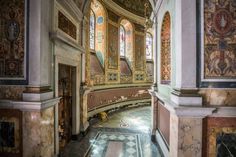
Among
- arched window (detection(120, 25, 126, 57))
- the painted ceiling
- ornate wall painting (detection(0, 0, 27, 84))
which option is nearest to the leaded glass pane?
the painted ceiling

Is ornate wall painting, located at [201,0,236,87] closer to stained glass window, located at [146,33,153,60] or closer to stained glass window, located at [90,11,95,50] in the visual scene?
stained glass window, located at [90,11,95,50]

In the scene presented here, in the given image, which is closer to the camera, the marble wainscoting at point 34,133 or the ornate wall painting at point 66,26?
the marble wainscoting at point 34,133

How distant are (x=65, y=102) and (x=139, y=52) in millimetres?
8307

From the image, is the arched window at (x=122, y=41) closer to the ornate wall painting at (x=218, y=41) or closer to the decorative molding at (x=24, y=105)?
the decorative molding at (x=24, y=105)

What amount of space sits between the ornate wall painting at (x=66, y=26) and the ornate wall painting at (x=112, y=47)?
4.53m

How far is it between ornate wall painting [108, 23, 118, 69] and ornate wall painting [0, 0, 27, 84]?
22.3 ft

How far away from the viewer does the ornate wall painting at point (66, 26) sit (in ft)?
15.6

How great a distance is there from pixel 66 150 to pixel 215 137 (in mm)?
3913

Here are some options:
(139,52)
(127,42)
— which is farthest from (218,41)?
(139,52)

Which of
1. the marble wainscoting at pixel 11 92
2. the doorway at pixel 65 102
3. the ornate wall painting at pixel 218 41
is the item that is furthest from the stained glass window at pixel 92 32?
the ornate wall painting at pixel 218 41

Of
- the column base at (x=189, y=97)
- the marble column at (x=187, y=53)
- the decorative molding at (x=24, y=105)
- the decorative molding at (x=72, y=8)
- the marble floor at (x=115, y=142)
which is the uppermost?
the decorative molding at (x=72, y=8)

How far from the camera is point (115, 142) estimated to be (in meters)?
5.89

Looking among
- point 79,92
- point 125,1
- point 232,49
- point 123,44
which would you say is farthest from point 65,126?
point 125,1

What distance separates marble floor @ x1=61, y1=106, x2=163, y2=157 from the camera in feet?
16.6
